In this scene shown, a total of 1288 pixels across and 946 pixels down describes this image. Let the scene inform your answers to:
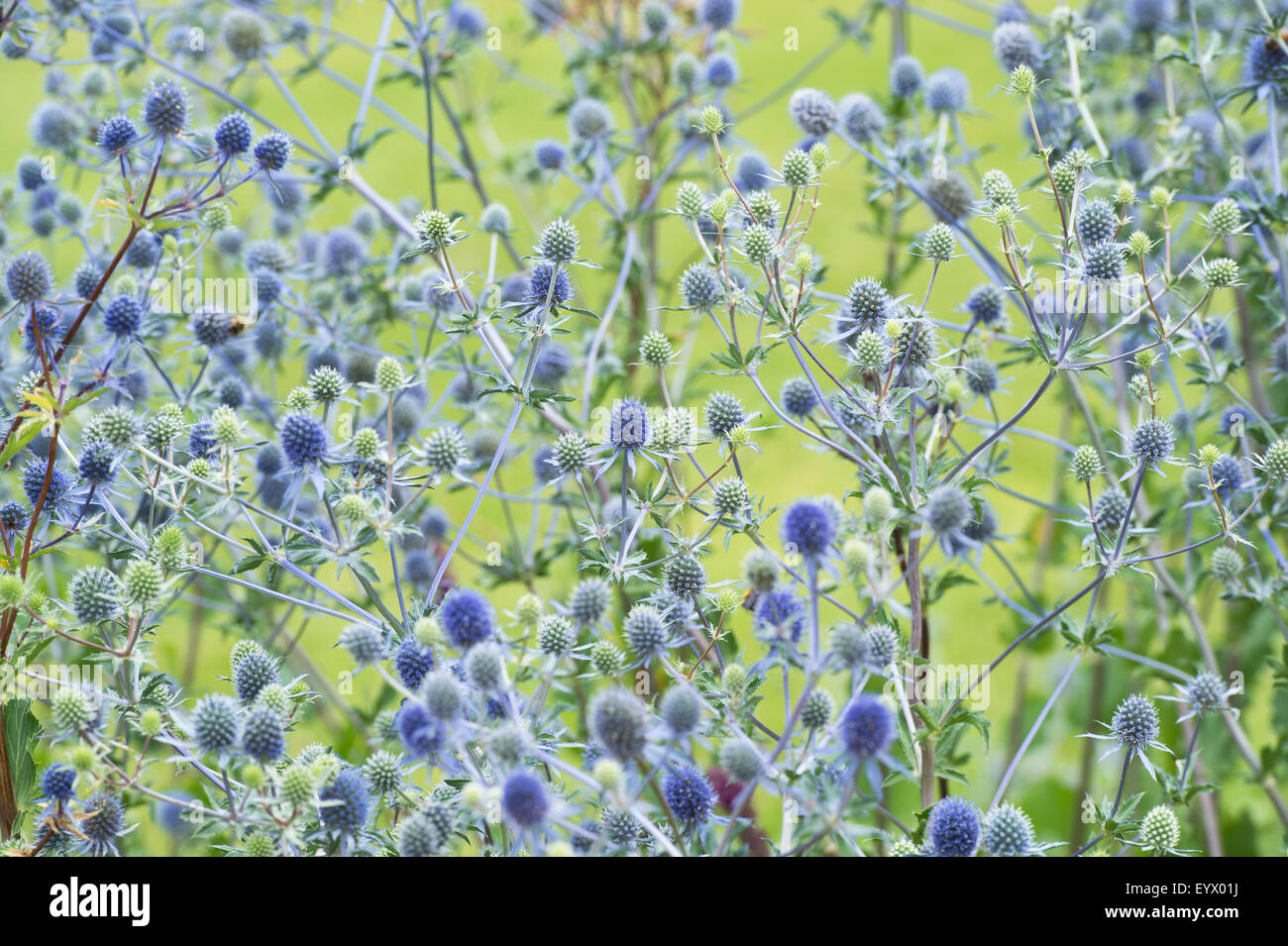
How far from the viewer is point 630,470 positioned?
2.12 m

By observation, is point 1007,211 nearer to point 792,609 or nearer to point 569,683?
point 792,609

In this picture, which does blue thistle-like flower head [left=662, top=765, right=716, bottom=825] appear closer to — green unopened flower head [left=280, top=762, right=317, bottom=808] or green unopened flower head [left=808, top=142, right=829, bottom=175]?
green unopened flower head [left=280, top=762, right=317, bottom=808]

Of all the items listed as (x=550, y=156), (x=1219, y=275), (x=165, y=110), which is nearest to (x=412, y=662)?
(x=165, y=110)

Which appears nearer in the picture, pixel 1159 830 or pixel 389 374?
pixel 1159 830

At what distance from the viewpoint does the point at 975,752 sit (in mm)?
3986

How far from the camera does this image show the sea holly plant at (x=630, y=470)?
1.58 meters

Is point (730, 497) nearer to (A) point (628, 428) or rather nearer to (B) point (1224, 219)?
(A) point (628, 428)

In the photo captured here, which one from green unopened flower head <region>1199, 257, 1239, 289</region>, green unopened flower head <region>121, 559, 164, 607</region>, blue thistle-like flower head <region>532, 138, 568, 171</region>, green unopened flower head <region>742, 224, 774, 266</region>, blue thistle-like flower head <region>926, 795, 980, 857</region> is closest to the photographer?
blue thistle-like flower head <region>926, 795, 980, 857</region>

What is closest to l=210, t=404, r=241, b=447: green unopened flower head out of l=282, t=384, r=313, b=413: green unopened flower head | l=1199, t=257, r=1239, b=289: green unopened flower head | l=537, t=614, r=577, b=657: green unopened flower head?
l=282, t=384, r=313, b=413: green unopened flower head

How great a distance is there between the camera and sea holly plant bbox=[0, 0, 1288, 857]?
1576 mm

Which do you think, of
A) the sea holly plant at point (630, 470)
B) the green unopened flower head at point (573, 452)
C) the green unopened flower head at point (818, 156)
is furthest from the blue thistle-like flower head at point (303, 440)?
the green unopened flower head at point (818, 156)
